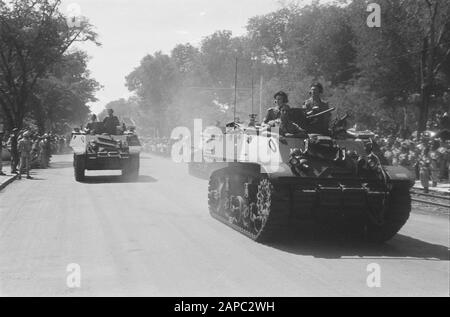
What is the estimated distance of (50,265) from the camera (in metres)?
7.67

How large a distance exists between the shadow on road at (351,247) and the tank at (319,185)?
25cm

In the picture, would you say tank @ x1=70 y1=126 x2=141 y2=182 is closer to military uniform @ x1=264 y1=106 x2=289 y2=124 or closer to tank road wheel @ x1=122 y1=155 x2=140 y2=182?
tank road wheel @ x1=122 y1=155 x2=140 y2=182

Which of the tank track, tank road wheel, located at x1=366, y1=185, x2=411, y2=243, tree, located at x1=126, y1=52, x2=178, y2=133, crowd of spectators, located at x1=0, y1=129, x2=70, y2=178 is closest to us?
the tank track

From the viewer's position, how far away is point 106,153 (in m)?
19.9

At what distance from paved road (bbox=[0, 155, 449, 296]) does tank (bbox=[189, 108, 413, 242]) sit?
15.3 inches

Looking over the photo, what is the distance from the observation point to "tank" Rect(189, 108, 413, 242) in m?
8.87

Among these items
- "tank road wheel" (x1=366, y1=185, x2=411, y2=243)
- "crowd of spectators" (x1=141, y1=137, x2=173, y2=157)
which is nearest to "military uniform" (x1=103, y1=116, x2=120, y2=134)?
"tank road wheel" (x1=366, y1=185, x2=411, y2=243)

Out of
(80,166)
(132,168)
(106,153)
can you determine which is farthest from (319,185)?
(80,166)

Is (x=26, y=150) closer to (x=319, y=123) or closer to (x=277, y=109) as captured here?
(x=277, y=109)

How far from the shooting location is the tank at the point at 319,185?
29.1 feet

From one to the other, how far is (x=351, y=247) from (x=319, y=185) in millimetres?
1094

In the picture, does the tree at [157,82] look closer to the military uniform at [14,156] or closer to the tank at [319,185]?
the military uniform at [14,156]

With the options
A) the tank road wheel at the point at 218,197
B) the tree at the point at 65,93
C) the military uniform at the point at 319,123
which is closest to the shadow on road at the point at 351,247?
the military uniform at the point at 319,123
